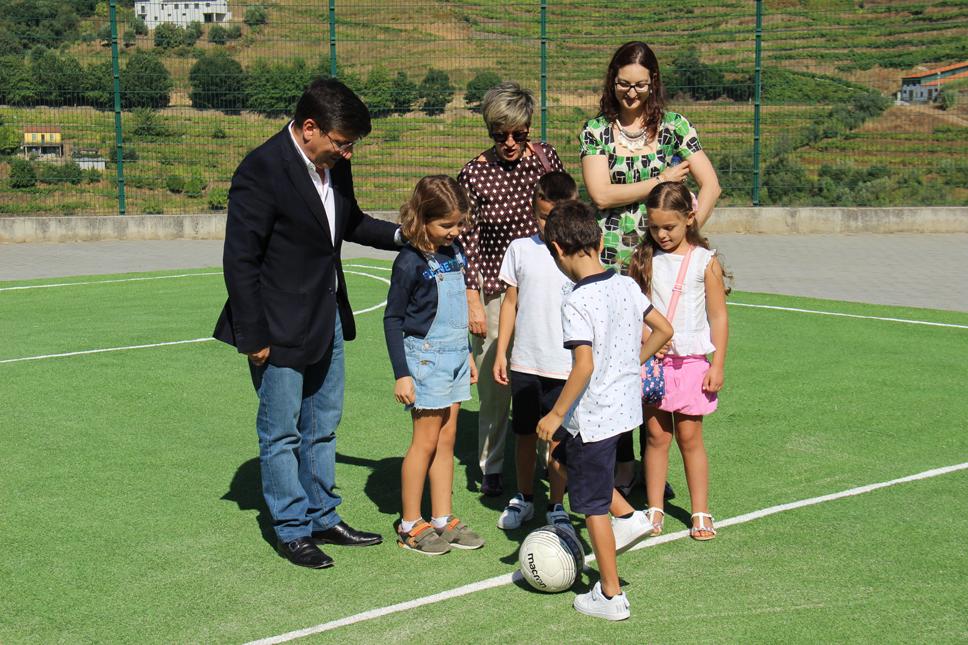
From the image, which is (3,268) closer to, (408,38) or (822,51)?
(408,38)

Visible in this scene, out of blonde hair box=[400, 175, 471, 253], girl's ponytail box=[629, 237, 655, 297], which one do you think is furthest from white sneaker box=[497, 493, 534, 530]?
blonde hair box=[400, 175, 471, 253]

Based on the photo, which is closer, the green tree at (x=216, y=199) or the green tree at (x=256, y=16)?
the green tree at (x=216, y=199)

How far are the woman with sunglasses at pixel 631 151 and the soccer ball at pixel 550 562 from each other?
164 centimetres

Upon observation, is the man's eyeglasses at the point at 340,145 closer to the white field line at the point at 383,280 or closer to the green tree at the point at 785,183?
the white field line at the point at 383,280

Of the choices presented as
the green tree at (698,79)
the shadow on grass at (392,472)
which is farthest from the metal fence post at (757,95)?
the shadow on grass at (392,472)

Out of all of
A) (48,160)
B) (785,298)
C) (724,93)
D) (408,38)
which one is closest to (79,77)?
(48,160)

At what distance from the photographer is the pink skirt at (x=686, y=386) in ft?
18.8

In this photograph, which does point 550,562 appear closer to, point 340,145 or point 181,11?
point 340,145

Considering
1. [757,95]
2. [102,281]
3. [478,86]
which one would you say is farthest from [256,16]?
[757,95]

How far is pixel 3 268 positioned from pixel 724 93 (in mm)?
12447

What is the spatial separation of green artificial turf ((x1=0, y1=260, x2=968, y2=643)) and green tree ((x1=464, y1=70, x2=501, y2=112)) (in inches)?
468

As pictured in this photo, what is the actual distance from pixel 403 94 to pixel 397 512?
52.9ft

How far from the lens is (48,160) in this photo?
20.6 m

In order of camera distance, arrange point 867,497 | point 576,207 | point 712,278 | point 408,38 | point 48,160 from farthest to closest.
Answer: point 408,38 → point 48,160 → point 867,497 → point 712,278 → point 576,207
